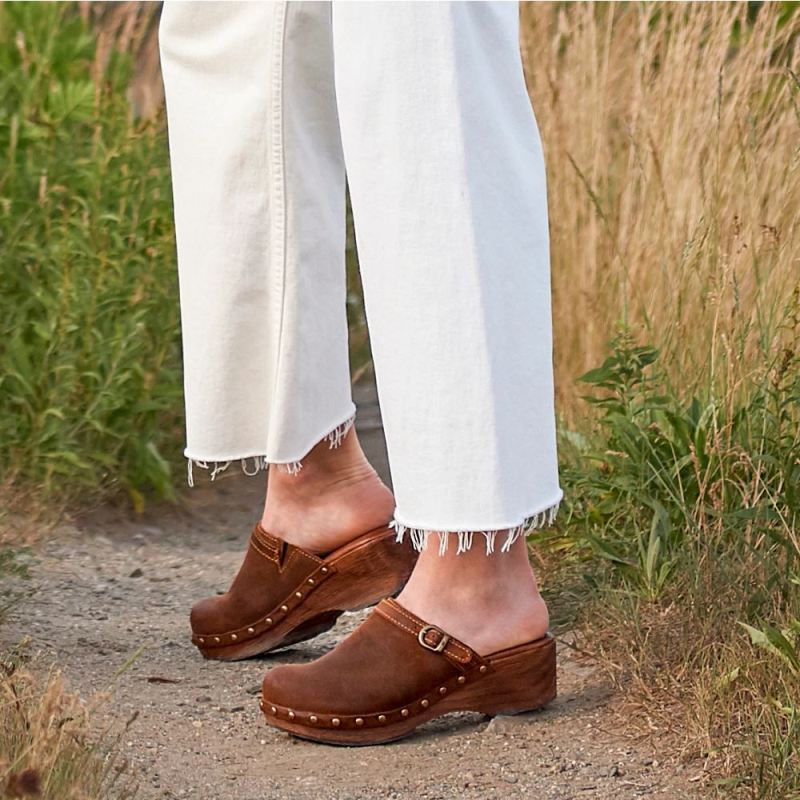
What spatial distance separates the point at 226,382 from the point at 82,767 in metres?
0.67

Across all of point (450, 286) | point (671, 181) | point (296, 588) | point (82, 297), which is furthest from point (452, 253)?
point (82, 297)

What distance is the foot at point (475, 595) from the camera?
Answer: 5.80 feet

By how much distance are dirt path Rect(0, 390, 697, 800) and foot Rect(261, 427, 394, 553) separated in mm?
218

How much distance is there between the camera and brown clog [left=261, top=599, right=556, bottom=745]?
1771 millimetres

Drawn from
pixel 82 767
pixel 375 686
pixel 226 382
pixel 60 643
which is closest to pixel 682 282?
pixel 226 382

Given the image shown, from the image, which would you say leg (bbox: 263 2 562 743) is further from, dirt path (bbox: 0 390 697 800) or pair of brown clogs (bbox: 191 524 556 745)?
dirt path (bbox: 0 390 697 800)

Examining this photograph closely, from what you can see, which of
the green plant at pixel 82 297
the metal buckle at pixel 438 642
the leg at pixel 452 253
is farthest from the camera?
the green plant at pixel 82 297

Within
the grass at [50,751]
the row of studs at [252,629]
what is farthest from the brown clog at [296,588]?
the grass at [50,751]

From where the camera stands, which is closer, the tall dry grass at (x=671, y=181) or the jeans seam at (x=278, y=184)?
the jeans seam at (x=278, y=184)

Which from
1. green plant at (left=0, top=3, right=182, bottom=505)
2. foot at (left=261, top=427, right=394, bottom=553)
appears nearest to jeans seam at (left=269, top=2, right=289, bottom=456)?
foot at (left=261, top=427, right=394, bottom=553)

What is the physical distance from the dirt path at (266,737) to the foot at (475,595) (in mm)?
129

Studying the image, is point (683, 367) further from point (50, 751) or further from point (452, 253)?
point (50, 751)

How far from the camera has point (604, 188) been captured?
3.12 metres

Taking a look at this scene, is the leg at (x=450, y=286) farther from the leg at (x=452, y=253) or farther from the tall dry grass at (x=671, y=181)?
the tall dry grass at (x=671, y=181)
